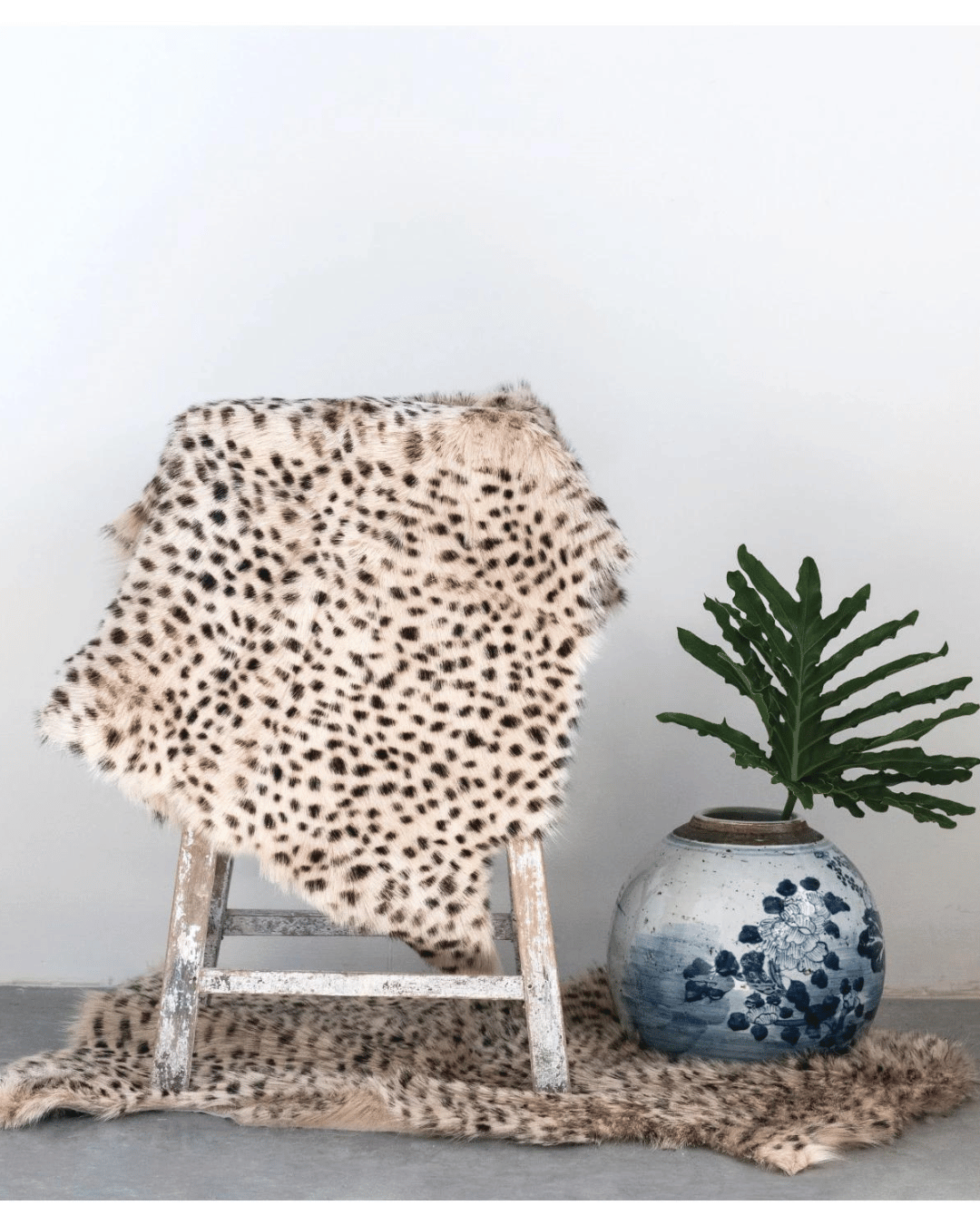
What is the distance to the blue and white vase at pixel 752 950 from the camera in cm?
148

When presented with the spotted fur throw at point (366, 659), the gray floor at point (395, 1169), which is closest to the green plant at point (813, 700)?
the spotted fur throw at point (366, 659)

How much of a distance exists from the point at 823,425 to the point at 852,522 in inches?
6.3

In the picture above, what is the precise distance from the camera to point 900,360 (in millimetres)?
2014

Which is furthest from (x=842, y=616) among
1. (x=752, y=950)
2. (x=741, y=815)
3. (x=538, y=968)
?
(x=538, y=968)

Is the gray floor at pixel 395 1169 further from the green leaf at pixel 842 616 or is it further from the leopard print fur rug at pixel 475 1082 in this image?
the green leaf at pixel 842 616

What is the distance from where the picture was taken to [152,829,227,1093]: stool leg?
55.0 inches

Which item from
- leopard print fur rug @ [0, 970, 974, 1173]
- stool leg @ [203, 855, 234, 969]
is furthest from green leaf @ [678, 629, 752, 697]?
stool leg @ [203, 855, 234, 969]

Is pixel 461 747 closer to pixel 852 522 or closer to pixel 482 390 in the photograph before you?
pixel 482 390

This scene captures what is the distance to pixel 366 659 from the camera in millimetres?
1387

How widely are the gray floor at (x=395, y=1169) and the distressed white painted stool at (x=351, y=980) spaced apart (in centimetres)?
10

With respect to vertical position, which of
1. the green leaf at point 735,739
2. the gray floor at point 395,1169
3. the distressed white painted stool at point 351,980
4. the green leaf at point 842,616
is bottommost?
the gray floor at point 395,1169

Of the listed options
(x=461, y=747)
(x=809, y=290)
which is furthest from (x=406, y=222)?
(x=461, y=747)

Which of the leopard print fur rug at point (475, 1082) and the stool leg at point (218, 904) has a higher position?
the stool leg at point (218, 904)

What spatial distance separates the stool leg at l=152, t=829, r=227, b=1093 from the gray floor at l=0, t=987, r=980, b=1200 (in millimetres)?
53
